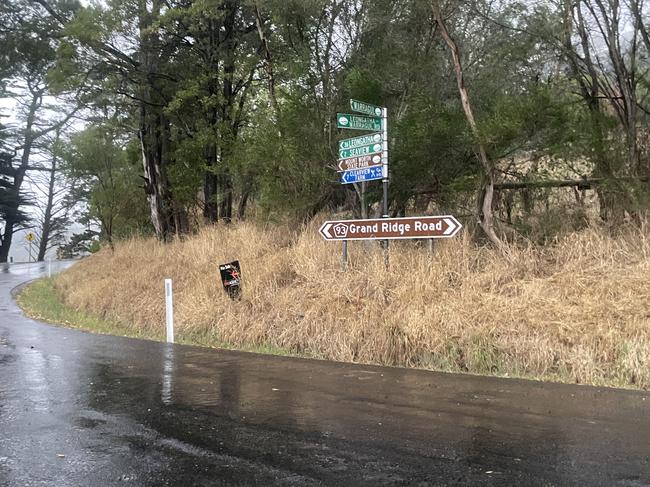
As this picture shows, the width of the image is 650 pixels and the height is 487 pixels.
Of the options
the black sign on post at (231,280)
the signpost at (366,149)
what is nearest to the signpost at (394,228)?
the signpost at (366,149)

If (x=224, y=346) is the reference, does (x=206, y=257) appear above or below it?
above

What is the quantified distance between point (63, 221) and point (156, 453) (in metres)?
55.6

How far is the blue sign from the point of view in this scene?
10.5 m

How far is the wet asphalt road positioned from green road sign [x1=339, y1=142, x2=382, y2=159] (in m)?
3.97

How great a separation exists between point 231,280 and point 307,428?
6.70 meters

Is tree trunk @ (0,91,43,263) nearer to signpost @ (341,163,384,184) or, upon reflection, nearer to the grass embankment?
the grass embankment

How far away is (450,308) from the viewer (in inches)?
339

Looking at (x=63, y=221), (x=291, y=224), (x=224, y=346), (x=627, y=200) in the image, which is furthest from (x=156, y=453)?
(x=63, y=221)

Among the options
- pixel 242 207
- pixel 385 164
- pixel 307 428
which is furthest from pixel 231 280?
pixel 242 207

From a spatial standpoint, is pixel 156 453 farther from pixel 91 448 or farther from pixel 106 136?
pixel 106 136

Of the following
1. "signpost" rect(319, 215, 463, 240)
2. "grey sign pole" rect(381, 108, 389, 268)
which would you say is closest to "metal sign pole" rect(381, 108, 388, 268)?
"grey sign pole" rect(381, 108, 389, 268)

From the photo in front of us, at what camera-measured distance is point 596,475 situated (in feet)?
13.7

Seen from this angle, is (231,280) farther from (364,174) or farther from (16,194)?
(16,194)

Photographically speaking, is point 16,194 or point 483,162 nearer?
point 483,162
